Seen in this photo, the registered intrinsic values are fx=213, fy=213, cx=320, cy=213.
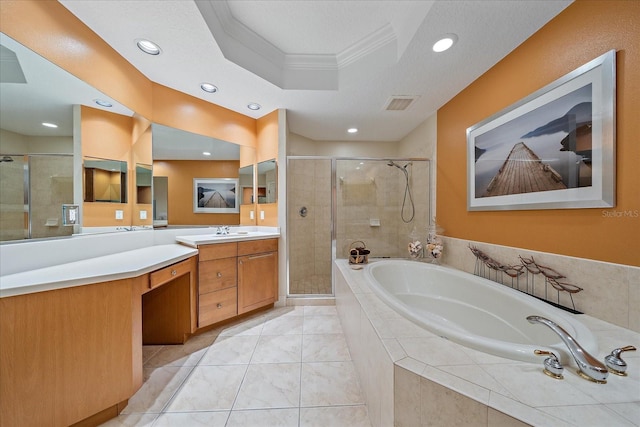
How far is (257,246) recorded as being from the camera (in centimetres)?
223

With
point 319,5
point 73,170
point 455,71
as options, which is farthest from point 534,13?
point 73,170

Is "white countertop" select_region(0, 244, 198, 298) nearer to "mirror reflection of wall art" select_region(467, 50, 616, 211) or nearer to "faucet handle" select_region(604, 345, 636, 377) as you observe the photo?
"faucet handle" select_region(604, 345, 636, 377)

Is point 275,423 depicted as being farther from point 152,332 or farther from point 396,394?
point 152,332

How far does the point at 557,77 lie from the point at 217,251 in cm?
267

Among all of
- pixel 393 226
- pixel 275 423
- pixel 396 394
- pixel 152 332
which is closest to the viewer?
pixel 396 394

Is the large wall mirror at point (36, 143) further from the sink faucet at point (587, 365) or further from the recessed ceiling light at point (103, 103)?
the sink faucet at point (587, 365)

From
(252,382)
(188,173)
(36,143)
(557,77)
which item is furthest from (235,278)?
(557,77)

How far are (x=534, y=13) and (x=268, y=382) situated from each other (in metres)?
2.73

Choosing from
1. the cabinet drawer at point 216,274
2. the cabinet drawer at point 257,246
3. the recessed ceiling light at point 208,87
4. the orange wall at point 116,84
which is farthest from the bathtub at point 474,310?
the recessed ceiling light at point 208,87

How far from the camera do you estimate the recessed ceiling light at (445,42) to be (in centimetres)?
140

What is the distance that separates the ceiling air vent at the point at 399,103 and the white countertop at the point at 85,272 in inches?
94.9

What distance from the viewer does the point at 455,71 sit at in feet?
5.70

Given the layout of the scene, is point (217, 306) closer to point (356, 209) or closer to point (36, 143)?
point (36, 143)

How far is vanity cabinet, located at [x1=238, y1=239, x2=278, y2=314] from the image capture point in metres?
2.09
